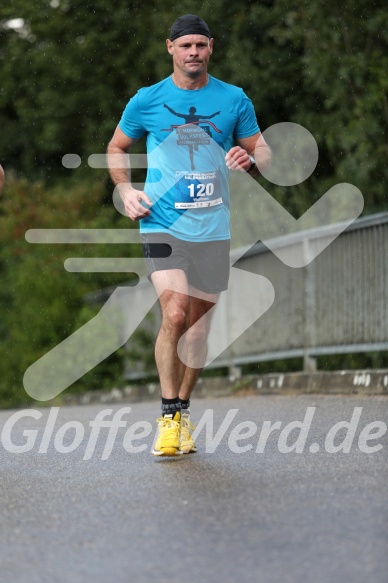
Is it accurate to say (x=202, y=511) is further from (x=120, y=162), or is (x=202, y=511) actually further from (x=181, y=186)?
(x=120, y=162)

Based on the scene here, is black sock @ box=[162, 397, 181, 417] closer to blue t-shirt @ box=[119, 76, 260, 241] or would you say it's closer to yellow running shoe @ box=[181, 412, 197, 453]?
yellow running shoe @ box=[181, 412, 197, 453]

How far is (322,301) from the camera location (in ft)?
40.9

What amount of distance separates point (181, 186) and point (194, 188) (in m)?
0.07

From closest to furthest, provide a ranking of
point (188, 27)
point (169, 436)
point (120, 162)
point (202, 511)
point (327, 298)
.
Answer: point (202, 511), point (169, 436), point (188, 27), point (120, 162), point (327, 298)

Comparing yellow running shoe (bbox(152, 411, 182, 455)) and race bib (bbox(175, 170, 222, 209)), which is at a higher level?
race bib (bbox(175, 170, 222, 209))

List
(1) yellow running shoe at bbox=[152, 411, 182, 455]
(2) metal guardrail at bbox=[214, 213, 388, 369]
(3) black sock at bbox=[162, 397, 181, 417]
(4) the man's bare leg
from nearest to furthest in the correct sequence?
(1) yellow running shoe at bbox=[152, 411, 182, 455]
(3) black sock at bbox=[162, 397, 181, 417]
(4) the man's bare leg
(2) metal guardrail at bbox=[214, 213, 388, 369]

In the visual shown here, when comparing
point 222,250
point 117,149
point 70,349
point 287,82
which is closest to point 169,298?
point 222,250

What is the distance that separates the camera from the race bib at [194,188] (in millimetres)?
7738

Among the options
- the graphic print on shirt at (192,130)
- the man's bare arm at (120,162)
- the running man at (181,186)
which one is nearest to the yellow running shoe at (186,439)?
the running man at (181,186)

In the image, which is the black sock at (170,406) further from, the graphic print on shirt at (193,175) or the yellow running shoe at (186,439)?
the graphic print on shirt at (193,175)

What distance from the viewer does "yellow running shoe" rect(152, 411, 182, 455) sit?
7527 mm
